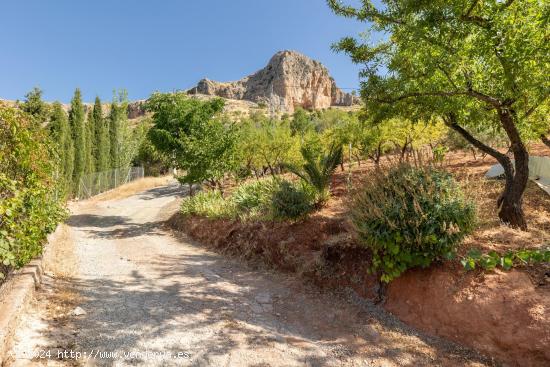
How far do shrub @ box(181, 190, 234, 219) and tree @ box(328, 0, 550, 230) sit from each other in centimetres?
644

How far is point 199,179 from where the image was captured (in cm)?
1397

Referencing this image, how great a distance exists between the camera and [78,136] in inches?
1057

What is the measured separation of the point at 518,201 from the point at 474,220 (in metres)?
2.89

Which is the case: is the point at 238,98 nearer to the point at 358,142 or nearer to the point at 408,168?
the point at 358,142

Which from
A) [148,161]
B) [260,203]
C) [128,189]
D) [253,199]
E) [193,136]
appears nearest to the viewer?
[260,203]

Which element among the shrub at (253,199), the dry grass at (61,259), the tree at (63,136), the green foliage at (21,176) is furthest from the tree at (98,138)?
the green foliage at (21,176)

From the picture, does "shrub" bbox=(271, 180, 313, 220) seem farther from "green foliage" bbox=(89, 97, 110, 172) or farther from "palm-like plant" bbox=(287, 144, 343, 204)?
"green foliage" bbox=(89, 97, 110, 172)

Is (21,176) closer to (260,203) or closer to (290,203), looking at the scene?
(290,203)

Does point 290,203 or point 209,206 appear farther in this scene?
point 209,206

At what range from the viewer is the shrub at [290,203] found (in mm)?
8297

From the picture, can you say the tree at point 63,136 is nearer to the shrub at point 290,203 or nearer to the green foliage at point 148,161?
the green foliage at point 148,161

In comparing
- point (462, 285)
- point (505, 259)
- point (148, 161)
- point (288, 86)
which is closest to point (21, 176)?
point (462, 285)

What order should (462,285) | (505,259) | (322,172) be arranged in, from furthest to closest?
1. (322,172)
2. (462,285)
3. (505,259)

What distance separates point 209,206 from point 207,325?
836 centimetres
